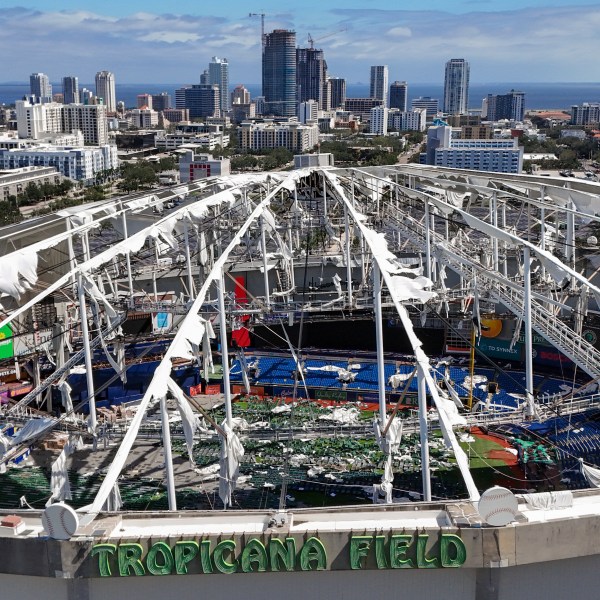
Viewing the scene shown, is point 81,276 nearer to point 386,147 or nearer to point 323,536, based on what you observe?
point 323,536

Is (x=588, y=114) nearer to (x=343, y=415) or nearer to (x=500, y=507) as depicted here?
(x=343, y=415)

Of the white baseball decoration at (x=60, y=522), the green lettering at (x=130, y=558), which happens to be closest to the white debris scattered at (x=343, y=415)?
the green lettering at (x=130, y=558)

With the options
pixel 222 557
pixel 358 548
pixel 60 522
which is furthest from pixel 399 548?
pixel 60 522

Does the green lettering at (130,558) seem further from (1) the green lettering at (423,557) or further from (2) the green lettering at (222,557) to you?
(1) the green lettering at (423,557)

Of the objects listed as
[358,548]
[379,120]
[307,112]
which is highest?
[307,112]

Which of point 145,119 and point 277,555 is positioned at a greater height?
point 145,119

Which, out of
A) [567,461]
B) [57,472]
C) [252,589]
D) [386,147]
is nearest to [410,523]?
[252,589]
